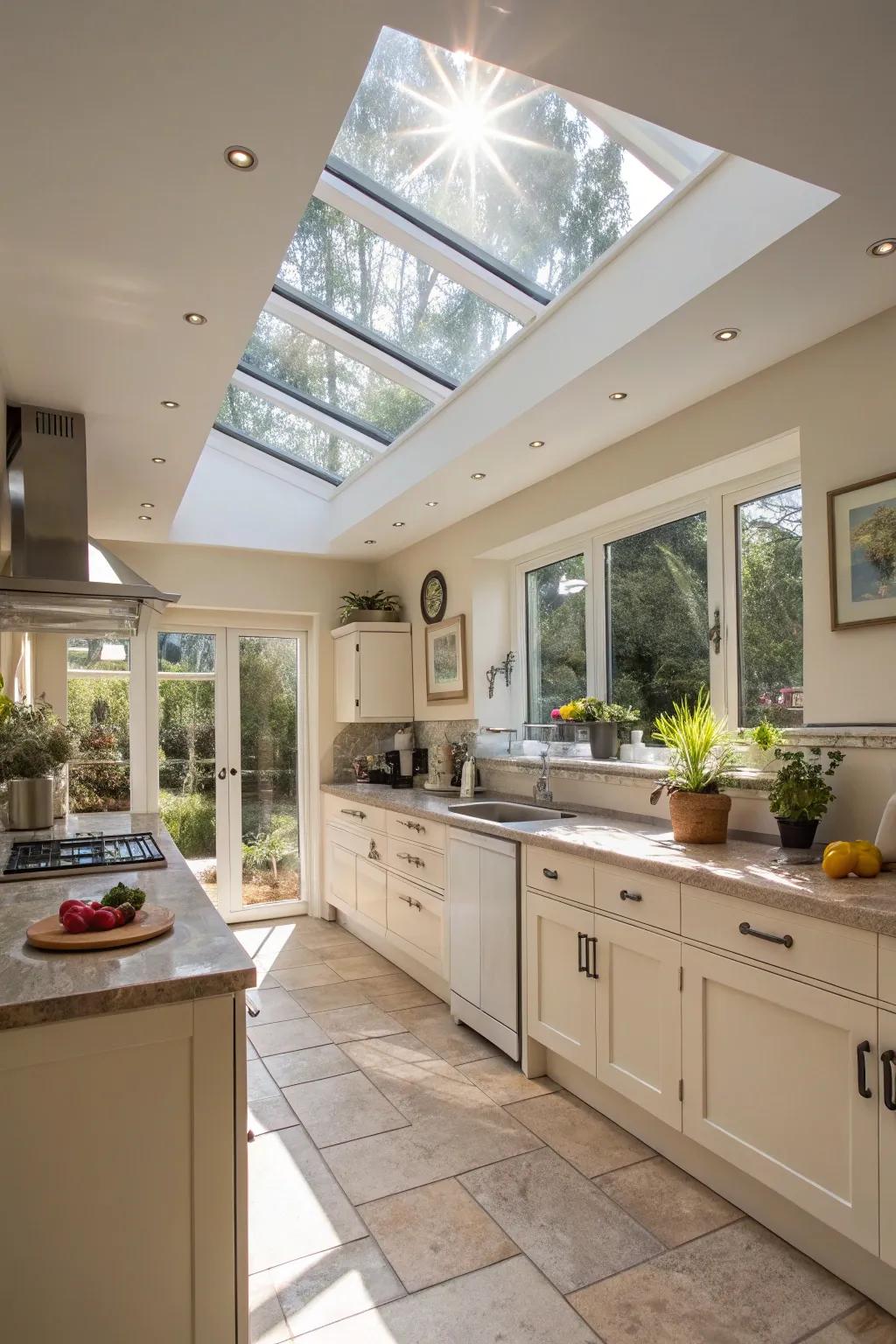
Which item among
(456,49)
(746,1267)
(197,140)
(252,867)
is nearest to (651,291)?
(456,49)

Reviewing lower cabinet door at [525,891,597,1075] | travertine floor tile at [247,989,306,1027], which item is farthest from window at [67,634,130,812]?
lower cabinet door at [525,891,597,1075]

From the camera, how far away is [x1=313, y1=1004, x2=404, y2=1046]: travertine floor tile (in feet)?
11.3

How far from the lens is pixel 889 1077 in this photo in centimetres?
167

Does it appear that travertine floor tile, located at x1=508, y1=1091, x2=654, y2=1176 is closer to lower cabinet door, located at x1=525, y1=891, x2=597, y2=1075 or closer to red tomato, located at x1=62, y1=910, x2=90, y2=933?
lower cabinet door, located at x1=525, y1=891, x2=597, y2=1075

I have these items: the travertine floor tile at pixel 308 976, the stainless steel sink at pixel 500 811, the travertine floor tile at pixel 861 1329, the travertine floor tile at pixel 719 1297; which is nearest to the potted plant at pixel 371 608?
the stainless steel sink at pixel 500 811

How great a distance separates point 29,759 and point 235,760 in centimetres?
225

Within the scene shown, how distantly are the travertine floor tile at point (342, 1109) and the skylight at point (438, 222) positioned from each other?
278cm

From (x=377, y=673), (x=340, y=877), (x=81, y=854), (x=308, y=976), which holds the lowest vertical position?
(x=308, y=976)

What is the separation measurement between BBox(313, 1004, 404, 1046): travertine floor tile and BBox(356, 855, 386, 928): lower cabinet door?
69cm

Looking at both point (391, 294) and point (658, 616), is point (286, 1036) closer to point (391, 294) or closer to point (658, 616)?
point (658, 616)

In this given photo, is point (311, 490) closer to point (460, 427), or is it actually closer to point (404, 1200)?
point (460, 427)

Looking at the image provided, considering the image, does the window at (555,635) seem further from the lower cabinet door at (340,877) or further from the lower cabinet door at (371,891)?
the lower cabinet door at (340,877)

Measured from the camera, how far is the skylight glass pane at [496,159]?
233 cm

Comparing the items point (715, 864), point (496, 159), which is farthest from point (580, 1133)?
point (496, 159)
